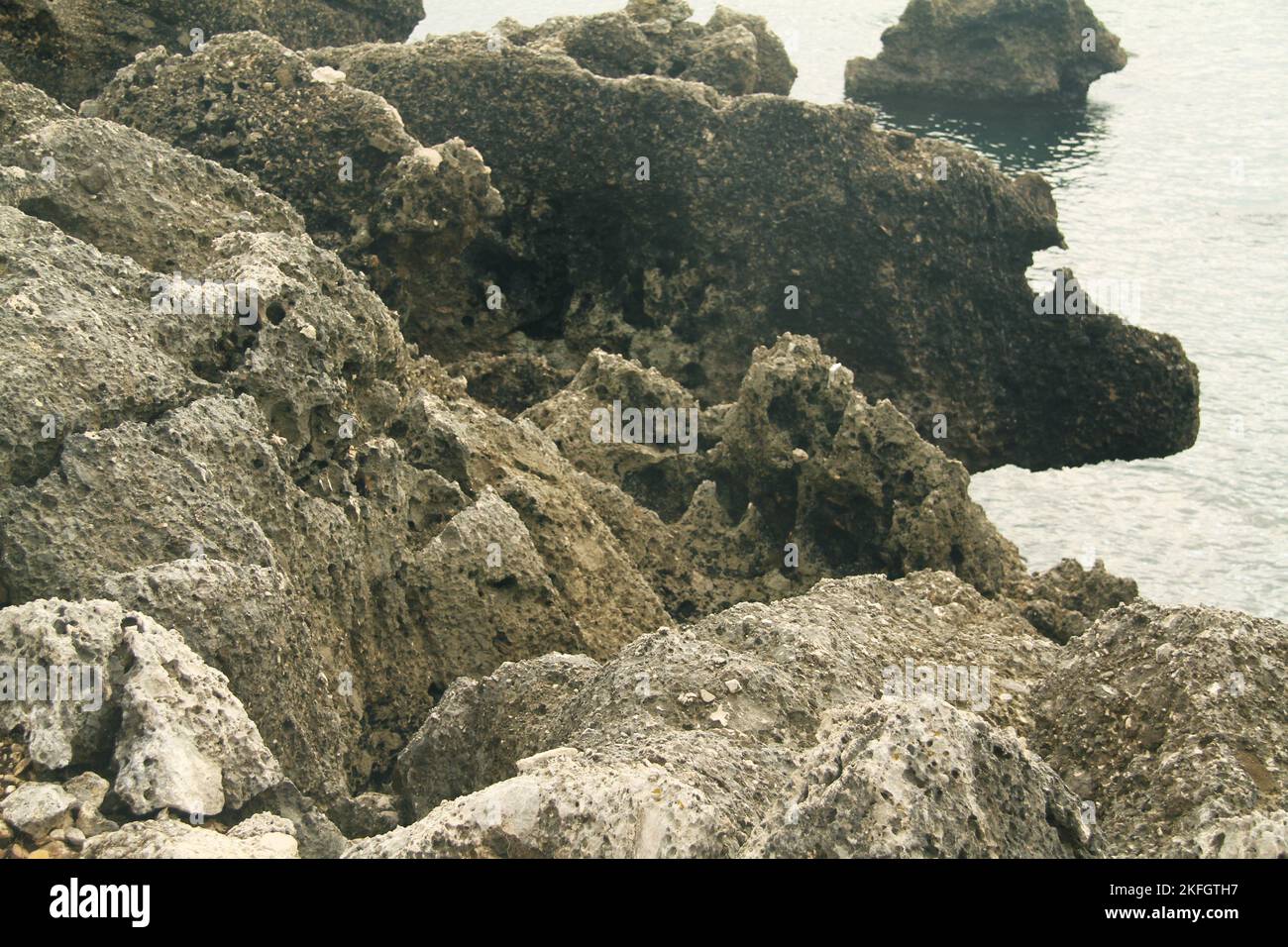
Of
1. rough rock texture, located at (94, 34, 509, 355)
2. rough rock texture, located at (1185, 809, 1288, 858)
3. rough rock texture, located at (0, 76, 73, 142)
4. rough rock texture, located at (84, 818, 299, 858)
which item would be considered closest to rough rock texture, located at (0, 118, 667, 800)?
rough rock texture, located at (0, 76, 73, 142)

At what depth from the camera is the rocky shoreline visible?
6.36 meters

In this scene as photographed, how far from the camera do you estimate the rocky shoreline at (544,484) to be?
6.36 meters

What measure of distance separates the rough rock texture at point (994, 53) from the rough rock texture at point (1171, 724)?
46421 mm

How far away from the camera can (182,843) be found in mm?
5770

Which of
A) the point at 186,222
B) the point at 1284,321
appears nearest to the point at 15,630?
the point at 186,222

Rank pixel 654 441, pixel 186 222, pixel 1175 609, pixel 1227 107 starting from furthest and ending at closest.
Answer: pixel 1227 107
pixel 654 441
pixel 186 222
pixel 1175 609

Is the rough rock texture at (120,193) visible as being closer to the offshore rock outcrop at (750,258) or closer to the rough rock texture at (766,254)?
the offshore rock outcrop at (750,258)

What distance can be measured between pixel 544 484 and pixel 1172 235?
31991mm

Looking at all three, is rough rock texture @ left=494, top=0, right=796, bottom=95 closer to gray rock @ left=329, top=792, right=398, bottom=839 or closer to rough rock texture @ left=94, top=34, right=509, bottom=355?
rough rock texture @ left=94, top=34, right=509, bottom=355
